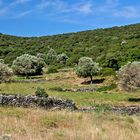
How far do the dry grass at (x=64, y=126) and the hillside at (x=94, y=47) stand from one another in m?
63.1

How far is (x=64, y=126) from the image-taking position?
56.1ft

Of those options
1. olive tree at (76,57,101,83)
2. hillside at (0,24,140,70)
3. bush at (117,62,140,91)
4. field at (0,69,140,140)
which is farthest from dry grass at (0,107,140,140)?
hillside at (0,24,140,70)

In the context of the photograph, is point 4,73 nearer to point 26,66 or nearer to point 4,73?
point 4,73

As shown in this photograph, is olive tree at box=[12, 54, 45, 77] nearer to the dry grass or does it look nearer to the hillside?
the hillside

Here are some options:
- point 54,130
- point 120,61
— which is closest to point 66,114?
point 54,130

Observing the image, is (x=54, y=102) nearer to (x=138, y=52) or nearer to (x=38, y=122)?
(x=38, y=122)

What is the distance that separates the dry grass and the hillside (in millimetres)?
63142

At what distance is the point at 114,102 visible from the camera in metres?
40.5

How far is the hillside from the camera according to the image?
91956 mm

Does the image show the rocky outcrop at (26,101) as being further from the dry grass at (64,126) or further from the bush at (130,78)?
the bush at (130,78)

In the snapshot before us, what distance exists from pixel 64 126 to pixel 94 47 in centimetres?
10891

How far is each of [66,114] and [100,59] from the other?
7586 cm

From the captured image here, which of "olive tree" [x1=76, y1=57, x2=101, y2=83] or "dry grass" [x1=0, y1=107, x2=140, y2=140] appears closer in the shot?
"dry grass" [x1=0, y1=107, x2=140, y2=140]

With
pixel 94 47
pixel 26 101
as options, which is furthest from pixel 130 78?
pixel 94 47
